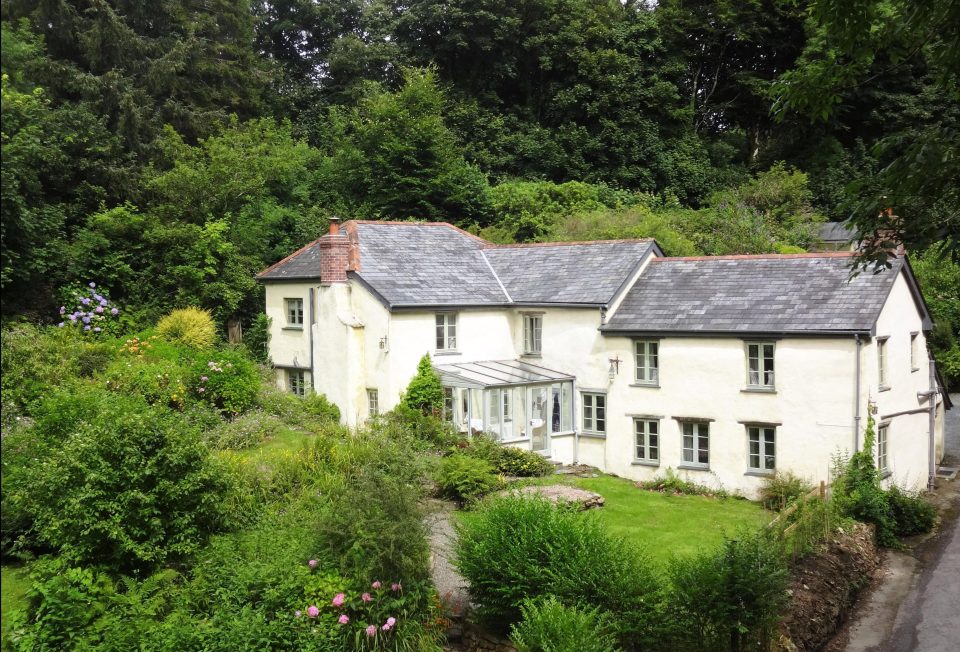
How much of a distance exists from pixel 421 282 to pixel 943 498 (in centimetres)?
1783

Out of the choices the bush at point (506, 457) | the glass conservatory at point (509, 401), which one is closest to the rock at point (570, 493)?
the bush at point (506, 457)

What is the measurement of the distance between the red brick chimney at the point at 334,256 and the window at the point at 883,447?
16.7 meters

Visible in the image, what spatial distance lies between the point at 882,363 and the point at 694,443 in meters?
5.68

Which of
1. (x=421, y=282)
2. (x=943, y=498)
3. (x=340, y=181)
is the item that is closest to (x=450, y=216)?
(x=340, y=181)

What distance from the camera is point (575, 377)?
2650cm

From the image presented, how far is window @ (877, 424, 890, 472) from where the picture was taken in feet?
73.7

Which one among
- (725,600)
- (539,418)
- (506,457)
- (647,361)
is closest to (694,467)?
(647,361)

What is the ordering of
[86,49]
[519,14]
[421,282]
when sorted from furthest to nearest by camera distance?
A: [519,14]
[86,49]
[421,282]

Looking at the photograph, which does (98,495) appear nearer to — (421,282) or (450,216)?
(421,282)

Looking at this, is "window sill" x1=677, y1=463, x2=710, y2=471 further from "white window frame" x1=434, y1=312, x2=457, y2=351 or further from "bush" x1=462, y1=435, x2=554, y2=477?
"white window frame" x1=434, y1=312, x2=457, y2=351

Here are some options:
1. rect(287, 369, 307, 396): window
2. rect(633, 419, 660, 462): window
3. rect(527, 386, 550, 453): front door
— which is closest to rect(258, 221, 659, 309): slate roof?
rect(527, 386, 550, 453): front door

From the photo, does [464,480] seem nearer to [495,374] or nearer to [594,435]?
[495,374]

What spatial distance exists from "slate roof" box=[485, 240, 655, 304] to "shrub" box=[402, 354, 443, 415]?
444 cm

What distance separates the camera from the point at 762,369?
22875mm
